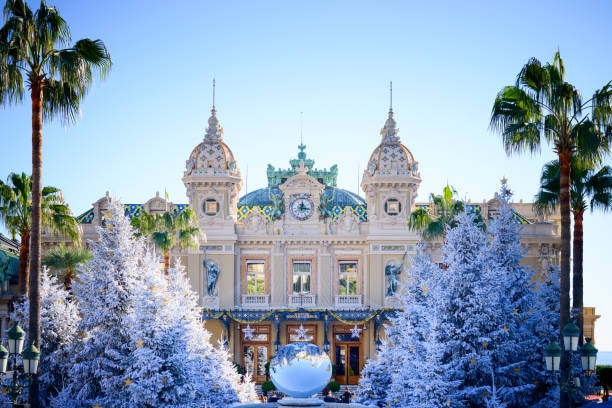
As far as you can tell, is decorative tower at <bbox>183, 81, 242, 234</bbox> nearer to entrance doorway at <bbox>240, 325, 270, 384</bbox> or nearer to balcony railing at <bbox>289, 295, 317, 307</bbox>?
balcony railing at <bbox>289, 295, 317, 307</bbox>

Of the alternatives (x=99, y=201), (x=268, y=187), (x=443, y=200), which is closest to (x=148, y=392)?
(x=443, y=200)

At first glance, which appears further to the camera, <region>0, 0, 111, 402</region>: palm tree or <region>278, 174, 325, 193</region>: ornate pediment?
<region>278, 174, 325, 193</region>: ornate pediment

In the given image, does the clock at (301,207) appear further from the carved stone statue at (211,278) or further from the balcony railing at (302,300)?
the carved stone statue at (211,278)

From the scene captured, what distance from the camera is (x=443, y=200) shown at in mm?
37406

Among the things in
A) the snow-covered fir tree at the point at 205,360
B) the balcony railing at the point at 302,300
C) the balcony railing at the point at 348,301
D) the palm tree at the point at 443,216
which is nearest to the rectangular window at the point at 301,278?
the balcony railing at the point at 302,300

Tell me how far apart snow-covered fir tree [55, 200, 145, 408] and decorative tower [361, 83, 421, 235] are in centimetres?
2258

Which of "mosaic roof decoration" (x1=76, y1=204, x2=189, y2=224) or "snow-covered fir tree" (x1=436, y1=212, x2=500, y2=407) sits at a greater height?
"mosaic roof decoration" (x1=76, y1=204, x2=189, y2=224)

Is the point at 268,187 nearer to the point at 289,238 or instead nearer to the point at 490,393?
the point at 289,238

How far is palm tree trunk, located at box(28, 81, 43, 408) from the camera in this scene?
74.0 ft

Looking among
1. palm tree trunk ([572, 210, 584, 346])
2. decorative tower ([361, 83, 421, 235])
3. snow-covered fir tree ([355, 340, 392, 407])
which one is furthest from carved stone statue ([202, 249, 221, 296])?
palm tree trunk ([572, 210, 584, 346])

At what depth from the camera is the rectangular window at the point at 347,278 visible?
48.5m

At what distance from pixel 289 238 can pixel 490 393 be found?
77.9 feet

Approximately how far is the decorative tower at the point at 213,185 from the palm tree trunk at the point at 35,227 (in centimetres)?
2454

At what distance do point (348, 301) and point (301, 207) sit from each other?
6.46 metres
